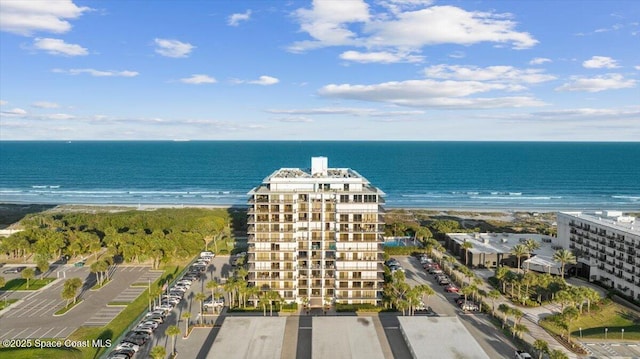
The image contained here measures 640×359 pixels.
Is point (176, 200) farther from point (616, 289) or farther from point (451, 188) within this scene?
point (616, 289)

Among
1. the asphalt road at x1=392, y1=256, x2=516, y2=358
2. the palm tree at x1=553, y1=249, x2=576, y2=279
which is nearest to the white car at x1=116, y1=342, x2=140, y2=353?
the asphalt road at x1=392, y1=256, x2=516, y2=358

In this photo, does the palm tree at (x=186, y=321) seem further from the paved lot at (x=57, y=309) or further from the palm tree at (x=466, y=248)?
the palm tree at (x=466, y=248)

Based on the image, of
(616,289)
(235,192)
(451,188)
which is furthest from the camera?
(451,188)

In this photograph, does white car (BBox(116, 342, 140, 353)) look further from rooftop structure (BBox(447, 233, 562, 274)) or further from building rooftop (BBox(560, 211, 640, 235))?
building rooftop (BBox(560, 211, 640, 235))

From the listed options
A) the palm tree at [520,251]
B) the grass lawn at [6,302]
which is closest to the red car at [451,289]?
the palm tree at [520,251]

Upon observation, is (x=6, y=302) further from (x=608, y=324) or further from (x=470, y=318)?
(x=608, y=324)

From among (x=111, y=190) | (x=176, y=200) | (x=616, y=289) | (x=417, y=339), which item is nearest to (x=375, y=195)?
(x=417, y=339)
